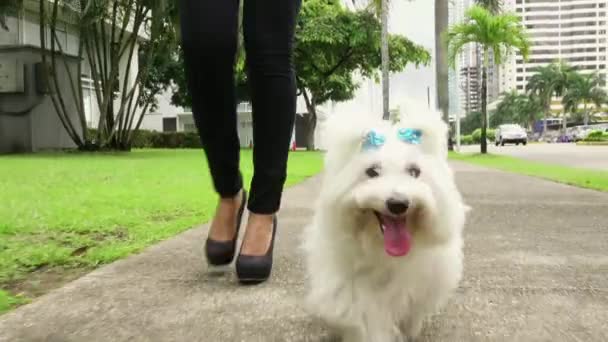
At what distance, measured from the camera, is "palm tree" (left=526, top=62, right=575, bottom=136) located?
306 feet

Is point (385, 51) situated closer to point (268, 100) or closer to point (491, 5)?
point (491, 5)

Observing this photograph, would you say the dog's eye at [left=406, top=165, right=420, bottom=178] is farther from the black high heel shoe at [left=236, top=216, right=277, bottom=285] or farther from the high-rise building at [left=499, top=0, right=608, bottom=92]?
the high-rise building at [left=499, top=0, right=608, bottom=92]

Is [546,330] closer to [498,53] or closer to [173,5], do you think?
[173,5]

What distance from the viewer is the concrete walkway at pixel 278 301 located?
5.49 feet

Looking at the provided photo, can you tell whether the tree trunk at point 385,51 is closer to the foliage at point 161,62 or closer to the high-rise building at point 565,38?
the foliage at point 161,62

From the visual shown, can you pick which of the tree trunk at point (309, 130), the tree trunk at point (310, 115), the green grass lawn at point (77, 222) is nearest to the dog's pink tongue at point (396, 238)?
the green grass lawn at point (77, 222)

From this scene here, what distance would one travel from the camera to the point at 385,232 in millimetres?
1489

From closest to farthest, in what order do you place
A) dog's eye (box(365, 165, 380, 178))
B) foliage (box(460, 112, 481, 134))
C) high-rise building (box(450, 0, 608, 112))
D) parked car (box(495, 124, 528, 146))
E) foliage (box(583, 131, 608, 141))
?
dog's eye (box(365, 165, 380, 178)) → foliage (box(583, 131, 608, 141)) → parked car (box(495, 124, 528, 146)) → high-rise building (box(450, 0, 608, 112)) → foliage (box(460, 112, 481, 134))

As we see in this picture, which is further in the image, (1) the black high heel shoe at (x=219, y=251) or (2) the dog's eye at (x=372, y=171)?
(1) the black high heel shoe at (x=219, y=251)

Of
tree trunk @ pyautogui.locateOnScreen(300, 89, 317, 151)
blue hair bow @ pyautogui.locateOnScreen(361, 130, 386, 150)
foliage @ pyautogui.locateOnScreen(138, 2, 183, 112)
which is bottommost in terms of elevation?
blue hair bow @ pyautogui.locateOnScreen(361, 130, 386, 150)

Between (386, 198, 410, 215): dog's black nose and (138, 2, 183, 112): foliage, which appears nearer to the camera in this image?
(386, 198, 410, 215): dog's black nose

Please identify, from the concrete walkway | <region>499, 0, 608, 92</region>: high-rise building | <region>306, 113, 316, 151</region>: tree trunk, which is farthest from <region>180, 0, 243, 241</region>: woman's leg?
<region>499, 0, 608, 92</region>: high-rise building

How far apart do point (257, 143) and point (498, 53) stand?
Result: 22.3 meters

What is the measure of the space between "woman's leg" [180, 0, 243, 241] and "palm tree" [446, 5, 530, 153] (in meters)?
21.1
